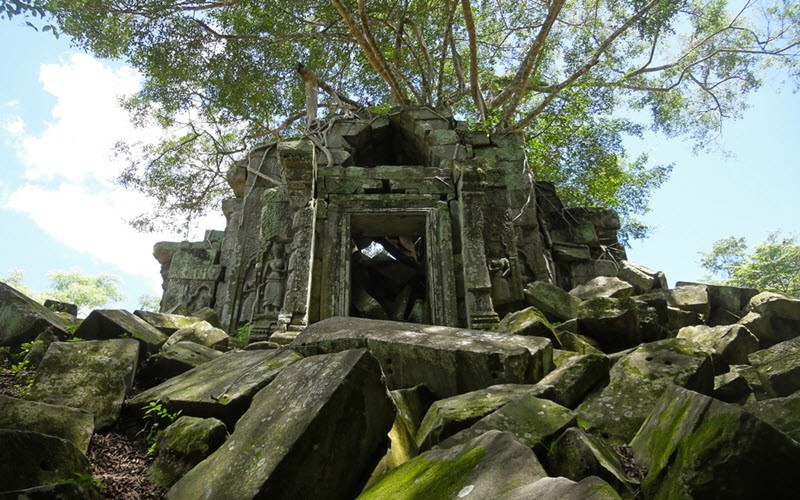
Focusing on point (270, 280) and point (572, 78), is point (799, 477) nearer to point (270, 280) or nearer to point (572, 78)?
point (270, 280)

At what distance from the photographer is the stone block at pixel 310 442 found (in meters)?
2.42

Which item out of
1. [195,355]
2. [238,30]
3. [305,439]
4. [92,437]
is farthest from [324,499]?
[238,30]

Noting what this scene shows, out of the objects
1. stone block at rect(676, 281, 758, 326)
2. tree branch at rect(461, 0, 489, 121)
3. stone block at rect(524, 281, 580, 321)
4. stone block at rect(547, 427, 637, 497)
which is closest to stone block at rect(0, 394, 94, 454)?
stone block at rect(547, 427, 637, 497)

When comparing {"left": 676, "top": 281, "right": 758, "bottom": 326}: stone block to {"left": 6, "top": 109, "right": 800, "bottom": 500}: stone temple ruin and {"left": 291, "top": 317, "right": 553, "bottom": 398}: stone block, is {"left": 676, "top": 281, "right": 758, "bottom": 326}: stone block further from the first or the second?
{"left": 291, "top": 317, "right": 553, "bottom": 398}: stone block

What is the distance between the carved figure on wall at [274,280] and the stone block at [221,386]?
2973 mm

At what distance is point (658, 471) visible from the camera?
234cm

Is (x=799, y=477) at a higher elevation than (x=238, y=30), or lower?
lower

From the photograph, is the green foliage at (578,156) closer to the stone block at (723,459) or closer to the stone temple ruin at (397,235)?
the stone temple ruin at (397,235)

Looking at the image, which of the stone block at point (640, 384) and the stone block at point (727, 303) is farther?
the stone block at point (727, 303)

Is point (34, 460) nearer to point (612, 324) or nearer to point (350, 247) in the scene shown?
point (612, 324)

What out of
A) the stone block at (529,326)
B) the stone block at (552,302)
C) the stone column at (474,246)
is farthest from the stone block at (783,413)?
the stone column at (474,246)

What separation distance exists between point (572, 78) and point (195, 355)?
9.79m

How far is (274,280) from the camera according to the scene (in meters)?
7.59

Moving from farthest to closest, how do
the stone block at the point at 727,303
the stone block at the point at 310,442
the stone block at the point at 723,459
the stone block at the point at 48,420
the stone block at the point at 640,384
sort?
the stone block at the point at 727,303
the stone block at the point at 640,384
the stone block at the point at 48,420
the stone block at the point at 310,442
the stone block at the point at 723,459
